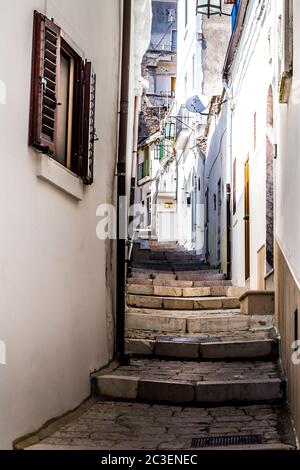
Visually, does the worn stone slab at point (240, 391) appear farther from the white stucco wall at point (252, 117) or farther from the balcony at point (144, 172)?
the balcony at point (144, 172)

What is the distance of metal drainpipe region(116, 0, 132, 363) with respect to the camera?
795 centimetres

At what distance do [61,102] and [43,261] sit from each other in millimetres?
1629

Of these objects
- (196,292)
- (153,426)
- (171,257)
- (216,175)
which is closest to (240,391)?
(153,426)

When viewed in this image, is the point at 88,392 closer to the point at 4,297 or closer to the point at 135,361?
→ the point at 135,361

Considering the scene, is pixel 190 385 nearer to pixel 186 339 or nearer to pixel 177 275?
pixel 186 339

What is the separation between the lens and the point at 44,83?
510 cm

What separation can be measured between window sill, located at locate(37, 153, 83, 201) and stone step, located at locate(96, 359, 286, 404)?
1998mm

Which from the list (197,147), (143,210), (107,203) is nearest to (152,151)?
(143,210)

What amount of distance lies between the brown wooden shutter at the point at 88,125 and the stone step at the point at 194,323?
3.17 m

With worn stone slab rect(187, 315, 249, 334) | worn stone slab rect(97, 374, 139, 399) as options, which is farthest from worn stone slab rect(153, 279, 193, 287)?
worn stone slab rect(97, 374, 139, 399)

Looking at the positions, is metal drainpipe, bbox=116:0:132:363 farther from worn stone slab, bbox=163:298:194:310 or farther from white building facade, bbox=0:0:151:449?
worn stone slab, bbox=163:298:194:310
